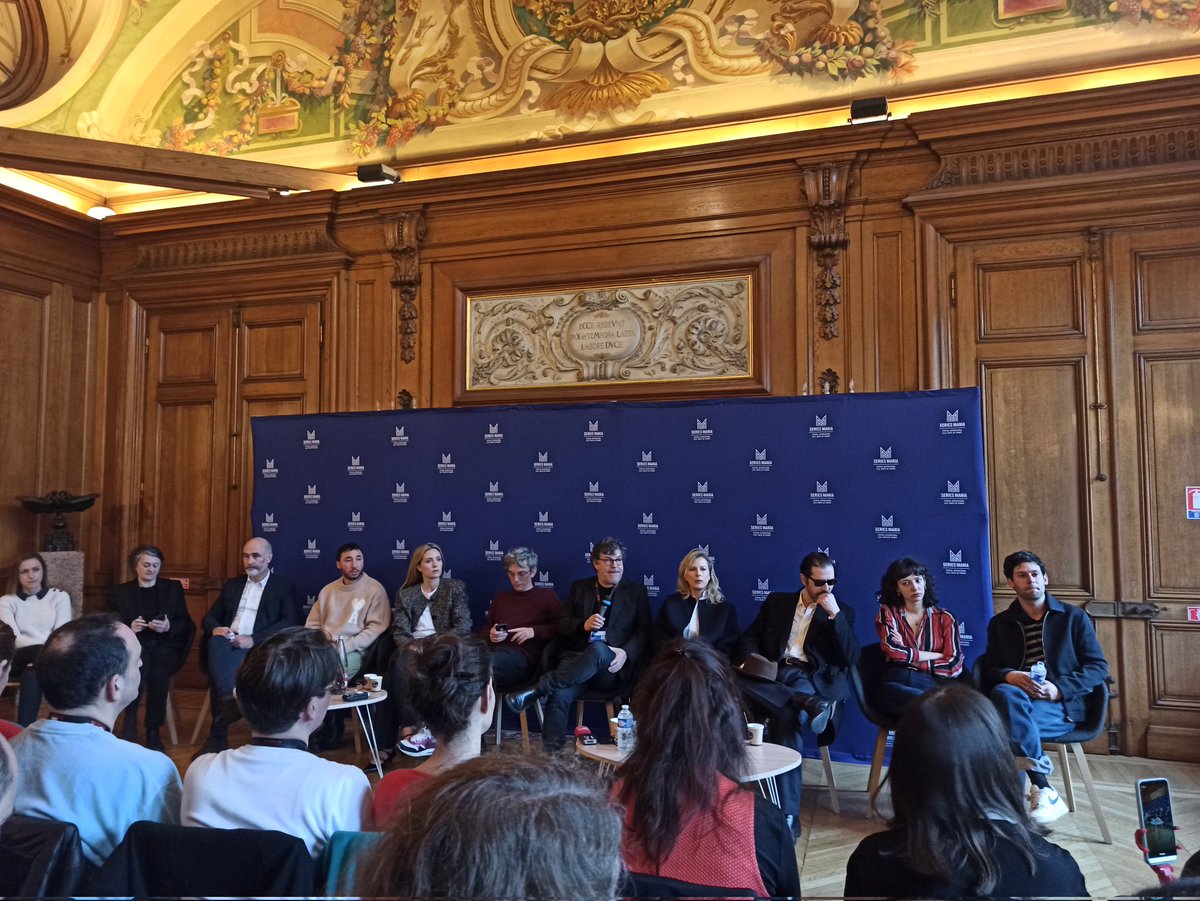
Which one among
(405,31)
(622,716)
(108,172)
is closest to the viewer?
(622,716)

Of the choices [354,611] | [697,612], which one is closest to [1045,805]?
[697,612]

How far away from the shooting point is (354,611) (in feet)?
18.5

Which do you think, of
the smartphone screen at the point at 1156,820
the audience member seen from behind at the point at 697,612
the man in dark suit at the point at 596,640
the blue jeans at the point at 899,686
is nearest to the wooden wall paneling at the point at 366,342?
the man in dark suit at the point at 596,640

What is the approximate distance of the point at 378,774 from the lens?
484 cm

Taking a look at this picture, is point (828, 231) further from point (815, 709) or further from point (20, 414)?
point (20, 414)

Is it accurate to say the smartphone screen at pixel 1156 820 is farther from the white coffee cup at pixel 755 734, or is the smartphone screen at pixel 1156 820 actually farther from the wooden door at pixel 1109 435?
the wooden door at pixel 1109 435

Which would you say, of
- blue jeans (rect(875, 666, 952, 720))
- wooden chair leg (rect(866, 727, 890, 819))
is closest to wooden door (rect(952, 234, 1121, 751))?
blue jeans (rect(875, 666, 952, 720))

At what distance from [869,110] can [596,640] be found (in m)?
3.66

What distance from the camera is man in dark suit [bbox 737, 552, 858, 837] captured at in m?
4.25

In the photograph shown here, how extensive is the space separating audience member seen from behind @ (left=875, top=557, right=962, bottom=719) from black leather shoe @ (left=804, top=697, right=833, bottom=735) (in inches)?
11.7

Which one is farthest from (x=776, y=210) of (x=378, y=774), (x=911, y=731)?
(x=911, y=731)

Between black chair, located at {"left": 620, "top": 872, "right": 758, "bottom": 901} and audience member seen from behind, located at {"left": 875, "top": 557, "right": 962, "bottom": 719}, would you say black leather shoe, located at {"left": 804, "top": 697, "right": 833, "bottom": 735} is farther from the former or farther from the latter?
black chair, located at {"left": 620, "top": 872, "right": 758, "bottom": 901}

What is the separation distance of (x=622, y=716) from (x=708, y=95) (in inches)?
174

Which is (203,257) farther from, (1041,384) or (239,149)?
(1041,384)
